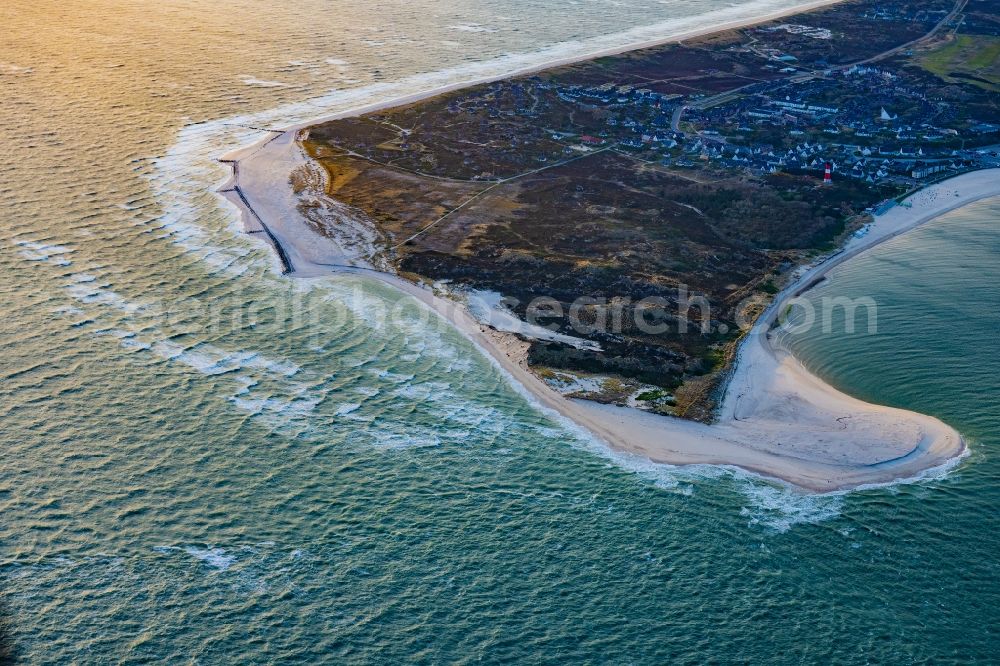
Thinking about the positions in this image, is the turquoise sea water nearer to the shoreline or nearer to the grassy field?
the shoreline

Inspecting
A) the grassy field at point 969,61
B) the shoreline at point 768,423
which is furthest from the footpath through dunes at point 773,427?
the grassy field at point 969,61

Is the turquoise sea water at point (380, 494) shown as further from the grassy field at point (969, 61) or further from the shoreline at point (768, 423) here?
the grassy field at point (969, 61)

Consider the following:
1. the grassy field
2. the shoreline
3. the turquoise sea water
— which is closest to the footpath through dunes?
the shoreline

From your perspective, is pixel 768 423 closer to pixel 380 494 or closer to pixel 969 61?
pixel 380 494

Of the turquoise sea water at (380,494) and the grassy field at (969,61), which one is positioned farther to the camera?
the grassy field at (969,61)

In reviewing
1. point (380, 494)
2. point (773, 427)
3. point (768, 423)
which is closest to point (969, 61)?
point (768, 423)

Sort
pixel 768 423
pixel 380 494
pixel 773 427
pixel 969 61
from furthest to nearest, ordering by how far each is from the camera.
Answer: pixel 969 61
pixel 768 423
pixel 773 427
pixel 380 494

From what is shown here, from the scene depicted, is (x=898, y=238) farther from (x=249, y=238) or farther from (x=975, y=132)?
(x=249, y=238)
